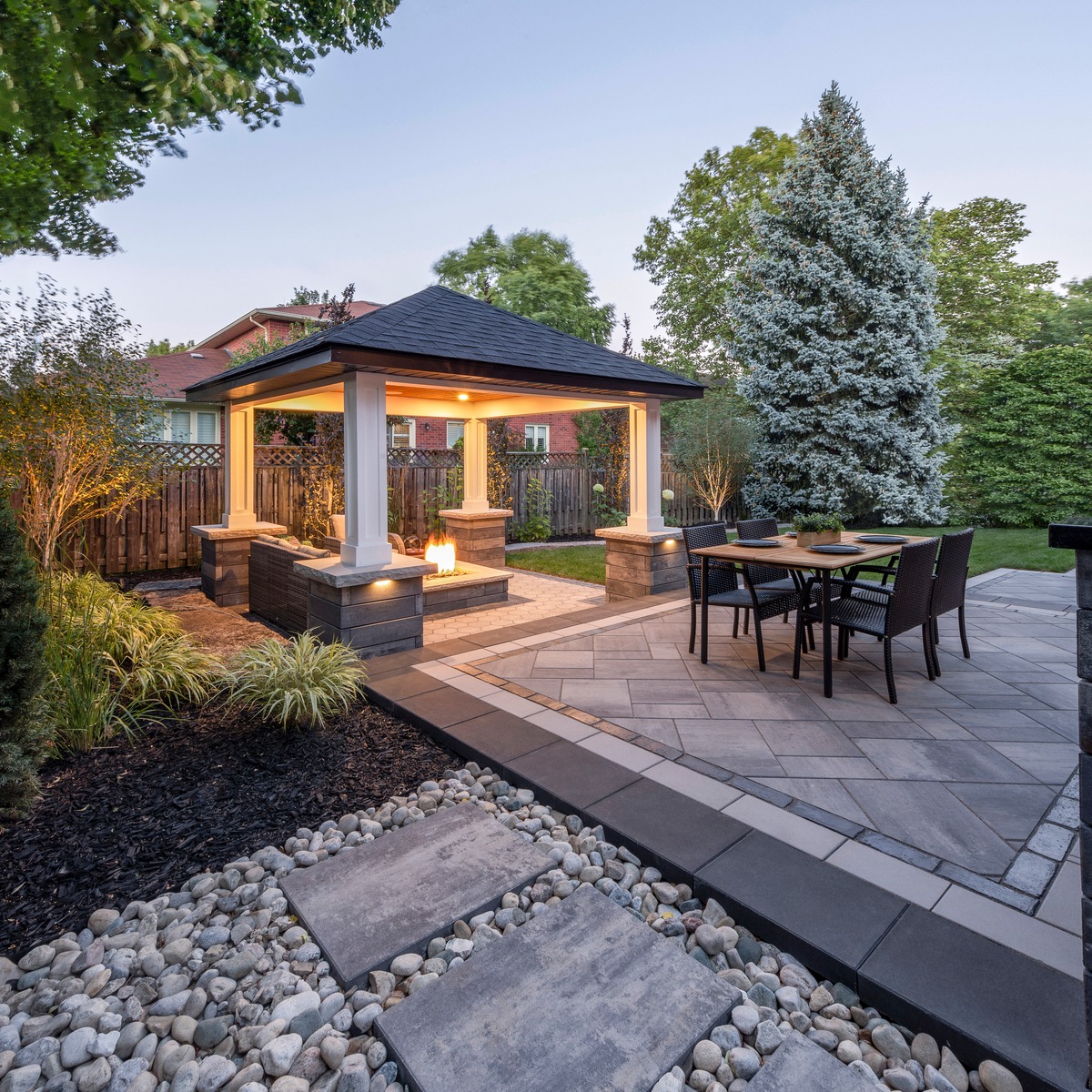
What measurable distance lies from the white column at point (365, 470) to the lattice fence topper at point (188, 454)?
375cm

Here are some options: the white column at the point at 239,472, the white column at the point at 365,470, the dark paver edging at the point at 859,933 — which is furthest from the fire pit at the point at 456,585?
the dark paver edging at the point at 859,933

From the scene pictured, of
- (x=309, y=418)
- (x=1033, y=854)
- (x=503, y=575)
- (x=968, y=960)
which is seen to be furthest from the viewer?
(x=309, y=418)

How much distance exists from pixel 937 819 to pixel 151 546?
28.4ft

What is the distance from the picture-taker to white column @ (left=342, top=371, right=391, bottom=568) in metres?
4.47

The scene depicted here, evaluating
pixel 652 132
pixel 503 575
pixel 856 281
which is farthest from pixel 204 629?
pixel 856 281

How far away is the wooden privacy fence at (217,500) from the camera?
25.0 ft

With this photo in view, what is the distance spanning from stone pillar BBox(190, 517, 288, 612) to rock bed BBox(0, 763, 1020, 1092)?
5.19 m

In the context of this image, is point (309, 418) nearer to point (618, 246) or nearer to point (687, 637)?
point (687, 637)

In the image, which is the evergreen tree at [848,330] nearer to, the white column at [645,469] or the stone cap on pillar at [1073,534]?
the white column at [645,469]

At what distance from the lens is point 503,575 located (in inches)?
266

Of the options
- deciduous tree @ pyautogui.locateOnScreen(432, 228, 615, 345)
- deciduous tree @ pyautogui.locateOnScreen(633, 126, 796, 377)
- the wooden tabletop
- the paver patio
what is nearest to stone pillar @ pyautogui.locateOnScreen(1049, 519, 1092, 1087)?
the paver patio

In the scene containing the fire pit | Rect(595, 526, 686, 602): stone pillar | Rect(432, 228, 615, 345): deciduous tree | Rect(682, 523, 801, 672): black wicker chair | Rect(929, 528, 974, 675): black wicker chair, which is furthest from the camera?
Rect(432, 228, 615, 345): deciduous tree

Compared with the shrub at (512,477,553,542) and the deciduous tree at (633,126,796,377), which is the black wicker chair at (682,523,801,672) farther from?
the deciduous tree at (633,126,796,377)

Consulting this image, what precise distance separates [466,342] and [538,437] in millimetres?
14993
